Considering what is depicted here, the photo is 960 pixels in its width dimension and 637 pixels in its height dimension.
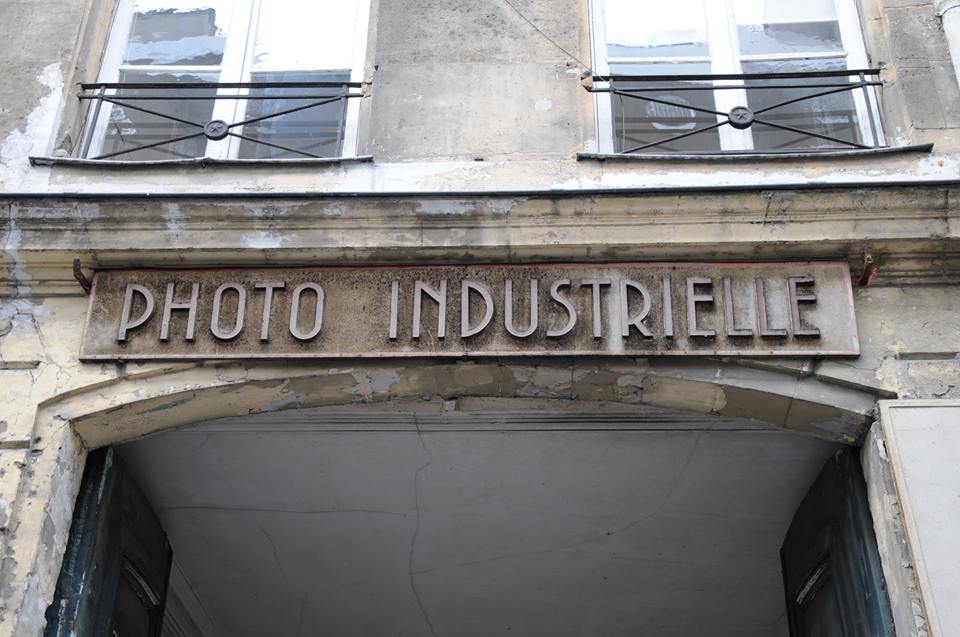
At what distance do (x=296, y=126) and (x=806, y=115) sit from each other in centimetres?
237

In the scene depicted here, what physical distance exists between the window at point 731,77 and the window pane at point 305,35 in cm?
123

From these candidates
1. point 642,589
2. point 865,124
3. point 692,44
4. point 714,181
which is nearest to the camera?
point 714,181

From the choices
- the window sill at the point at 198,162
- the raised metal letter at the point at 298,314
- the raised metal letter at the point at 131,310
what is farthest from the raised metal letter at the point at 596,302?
the raised metal letter at the point at 131,310

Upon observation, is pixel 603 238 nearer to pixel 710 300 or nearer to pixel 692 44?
pixel 710 300

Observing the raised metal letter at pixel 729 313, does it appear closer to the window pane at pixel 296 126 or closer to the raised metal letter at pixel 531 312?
the raised metal letter at pixel 531 312

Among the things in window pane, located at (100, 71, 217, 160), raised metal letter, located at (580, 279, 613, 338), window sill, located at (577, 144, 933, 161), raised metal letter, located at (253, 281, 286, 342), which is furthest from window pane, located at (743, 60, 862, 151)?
window pane, located at (100, 71, 217, 160)

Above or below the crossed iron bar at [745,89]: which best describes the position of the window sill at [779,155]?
below

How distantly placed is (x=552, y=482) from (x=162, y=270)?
2.11 meters

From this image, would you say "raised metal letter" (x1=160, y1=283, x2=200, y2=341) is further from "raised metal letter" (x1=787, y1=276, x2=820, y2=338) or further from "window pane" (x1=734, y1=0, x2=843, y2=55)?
"window pane" (x1=734, y1=0, x2=843, y2=55)

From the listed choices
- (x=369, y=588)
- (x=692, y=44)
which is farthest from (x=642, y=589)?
(x=692, y=44)

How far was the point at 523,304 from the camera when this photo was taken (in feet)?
17.4

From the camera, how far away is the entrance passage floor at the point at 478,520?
19.8 ft

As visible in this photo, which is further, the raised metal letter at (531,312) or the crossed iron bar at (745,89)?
the crossed iron bar at (745,89)

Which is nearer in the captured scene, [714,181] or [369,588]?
[714,181]
